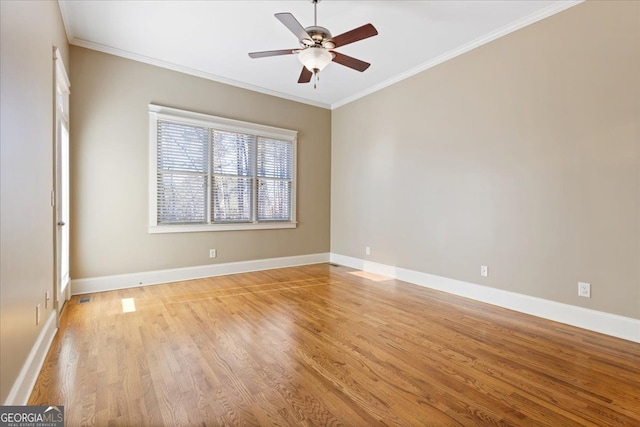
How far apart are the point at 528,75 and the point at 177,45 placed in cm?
416

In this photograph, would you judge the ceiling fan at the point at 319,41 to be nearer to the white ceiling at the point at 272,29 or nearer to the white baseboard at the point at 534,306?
the white ceiling at the point at 272,29

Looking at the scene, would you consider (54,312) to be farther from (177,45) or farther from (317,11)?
(317,11)

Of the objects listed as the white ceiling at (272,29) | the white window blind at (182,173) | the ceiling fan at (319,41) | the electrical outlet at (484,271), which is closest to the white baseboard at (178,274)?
the white window blind at (182,173)

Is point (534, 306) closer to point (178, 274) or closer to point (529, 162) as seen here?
point (529, 162)

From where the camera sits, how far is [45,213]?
238 centimetres

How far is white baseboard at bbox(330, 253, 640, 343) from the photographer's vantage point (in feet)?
8.70

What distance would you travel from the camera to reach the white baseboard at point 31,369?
1.61m

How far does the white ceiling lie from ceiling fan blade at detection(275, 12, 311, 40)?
0.57 meters

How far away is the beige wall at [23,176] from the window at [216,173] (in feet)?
5.61

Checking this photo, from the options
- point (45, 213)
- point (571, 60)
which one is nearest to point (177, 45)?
point (45, 213)

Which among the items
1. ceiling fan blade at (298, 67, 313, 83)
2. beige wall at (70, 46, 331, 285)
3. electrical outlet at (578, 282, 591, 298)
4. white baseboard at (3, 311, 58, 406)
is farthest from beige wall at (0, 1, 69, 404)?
electrical outlet at (578, 282, 591, 298)

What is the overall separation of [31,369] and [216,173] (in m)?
3.29

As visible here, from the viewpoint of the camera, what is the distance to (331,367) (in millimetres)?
2131

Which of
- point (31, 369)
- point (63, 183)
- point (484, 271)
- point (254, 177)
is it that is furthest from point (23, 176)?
point (484, 271)
